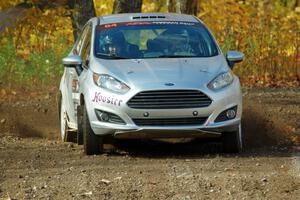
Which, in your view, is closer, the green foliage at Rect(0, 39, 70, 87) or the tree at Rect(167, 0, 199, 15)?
the green foliage at Rect(0, 39, 70, 87)

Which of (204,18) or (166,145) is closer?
(166,145)

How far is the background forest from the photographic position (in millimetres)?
20859

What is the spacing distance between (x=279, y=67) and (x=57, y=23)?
228 inches

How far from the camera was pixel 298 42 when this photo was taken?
23.0 meters

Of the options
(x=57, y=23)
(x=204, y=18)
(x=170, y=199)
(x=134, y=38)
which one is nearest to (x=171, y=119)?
(x=134, y=38)

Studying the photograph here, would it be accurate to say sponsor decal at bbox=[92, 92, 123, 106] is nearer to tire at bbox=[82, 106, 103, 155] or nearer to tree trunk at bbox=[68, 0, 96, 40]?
tire at bbox=[82, 106, 103, 155]

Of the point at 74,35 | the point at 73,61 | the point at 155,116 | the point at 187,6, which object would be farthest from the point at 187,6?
the point at 155,116

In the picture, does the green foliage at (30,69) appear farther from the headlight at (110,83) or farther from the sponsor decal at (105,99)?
the sponsor decal at (105,99)

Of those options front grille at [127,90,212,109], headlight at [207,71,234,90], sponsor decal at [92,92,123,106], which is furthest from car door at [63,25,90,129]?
headlight at [207,71,234,90]

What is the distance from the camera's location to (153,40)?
12.3 metres

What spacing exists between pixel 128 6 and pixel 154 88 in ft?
31.3

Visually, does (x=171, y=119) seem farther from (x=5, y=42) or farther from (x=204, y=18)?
(x=204, y=18)

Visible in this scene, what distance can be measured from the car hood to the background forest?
8.54 metres

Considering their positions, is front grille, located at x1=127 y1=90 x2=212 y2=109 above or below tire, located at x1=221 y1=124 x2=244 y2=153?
above
